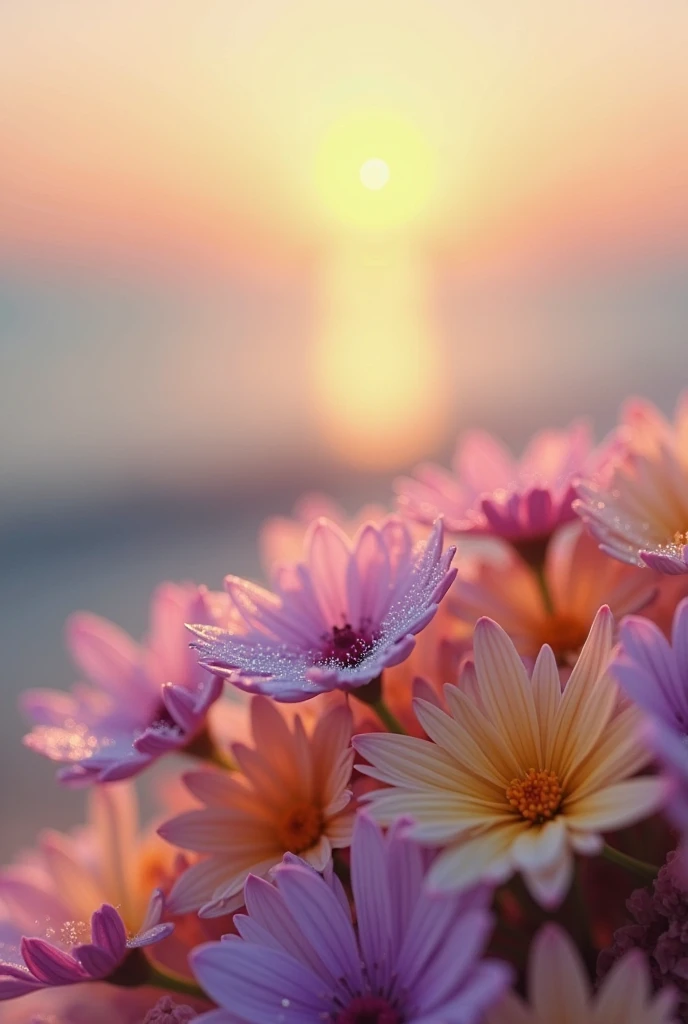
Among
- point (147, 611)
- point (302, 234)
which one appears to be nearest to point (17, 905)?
point (147, 611)

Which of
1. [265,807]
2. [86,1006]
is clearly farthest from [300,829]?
[86,1006]

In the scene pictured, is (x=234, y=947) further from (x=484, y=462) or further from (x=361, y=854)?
(x=484, y=462)

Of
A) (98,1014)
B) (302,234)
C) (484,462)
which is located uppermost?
(302,234)

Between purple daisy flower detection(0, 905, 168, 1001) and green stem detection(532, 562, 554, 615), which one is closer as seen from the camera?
purple daisy flower detection(0, 905, 168, 1001)

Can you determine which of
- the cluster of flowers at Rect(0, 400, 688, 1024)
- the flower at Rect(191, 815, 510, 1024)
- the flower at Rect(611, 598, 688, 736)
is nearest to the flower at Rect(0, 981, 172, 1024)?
the cluster of flowers at Rect(0, 400, 688, 1024)

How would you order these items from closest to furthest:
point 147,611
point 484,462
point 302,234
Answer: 1. point 484,462
2. point 147,611
3. point 302,234

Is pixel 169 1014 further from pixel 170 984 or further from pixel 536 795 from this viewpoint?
pixel 536 795

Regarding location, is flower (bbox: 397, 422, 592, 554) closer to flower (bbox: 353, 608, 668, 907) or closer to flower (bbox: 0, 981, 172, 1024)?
flower (bbox: 353, 608, 668, 907)
